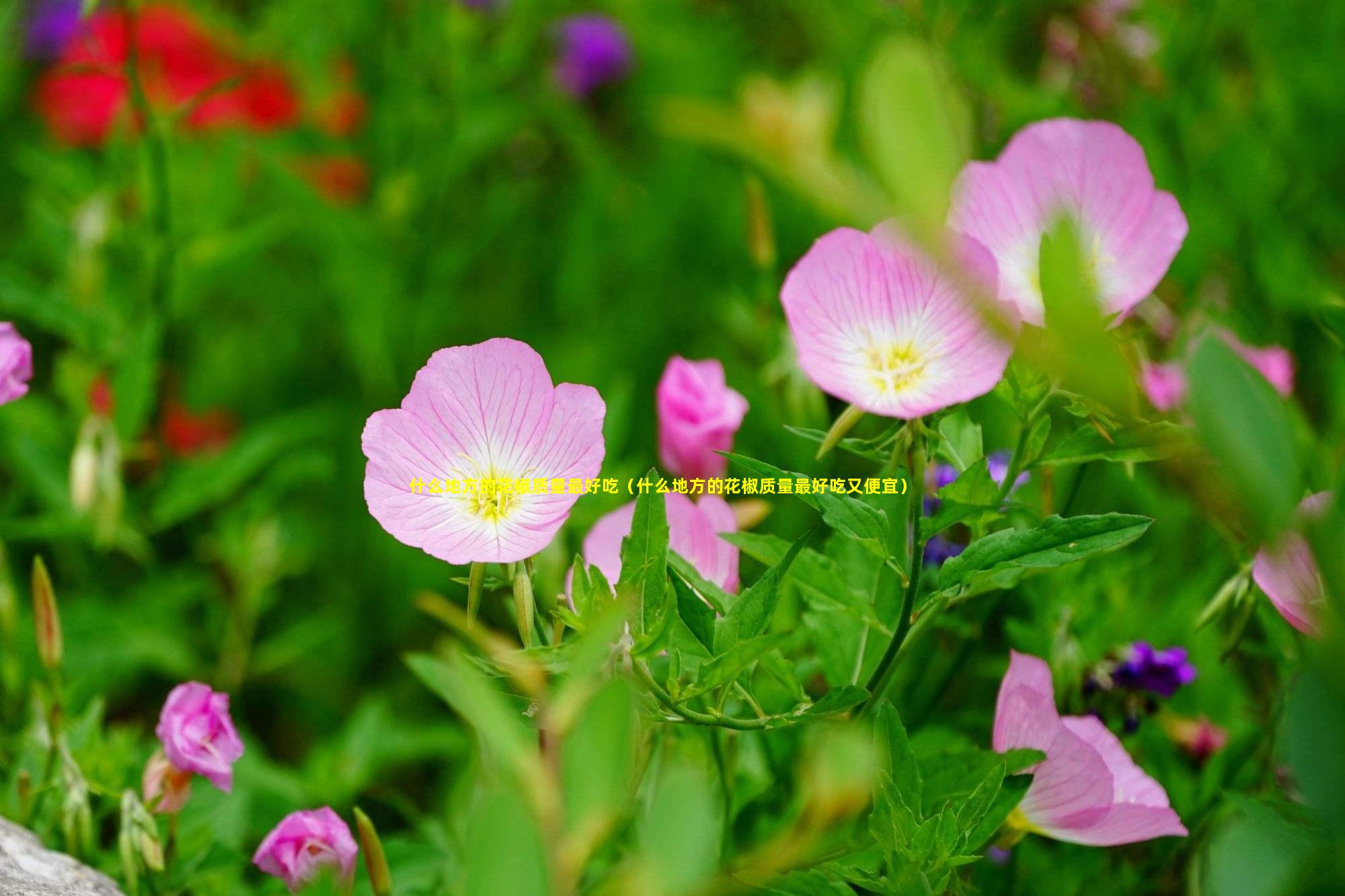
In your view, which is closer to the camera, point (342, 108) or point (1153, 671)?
point (1153, 671)

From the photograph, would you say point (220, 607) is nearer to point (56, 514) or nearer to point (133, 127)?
point (56, 514)

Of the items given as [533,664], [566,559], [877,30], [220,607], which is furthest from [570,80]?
[533,664]

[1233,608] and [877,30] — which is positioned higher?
[877,30]

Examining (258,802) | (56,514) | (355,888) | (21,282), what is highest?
(21,282)

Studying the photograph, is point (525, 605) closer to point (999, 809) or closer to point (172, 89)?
point (999, 809)

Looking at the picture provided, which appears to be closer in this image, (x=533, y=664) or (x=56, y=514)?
(x=533, y=664)

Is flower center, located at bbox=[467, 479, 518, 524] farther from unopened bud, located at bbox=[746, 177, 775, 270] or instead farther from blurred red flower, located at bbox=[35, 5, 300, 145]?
A: blurred red flower, located at bbox=[35, 5, 300, 145]

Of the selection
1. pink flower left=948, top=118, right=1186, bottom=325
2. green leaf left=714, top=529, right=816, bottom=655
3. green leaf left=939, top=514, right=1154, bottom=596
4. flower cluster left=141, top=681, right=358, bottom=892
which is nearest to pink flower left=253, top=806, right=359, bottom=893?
flower cluster left=141, top=681, right=358, bottom=892

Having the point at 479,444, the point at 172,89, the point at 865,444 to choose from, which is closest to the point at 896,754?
the point at 865,444
